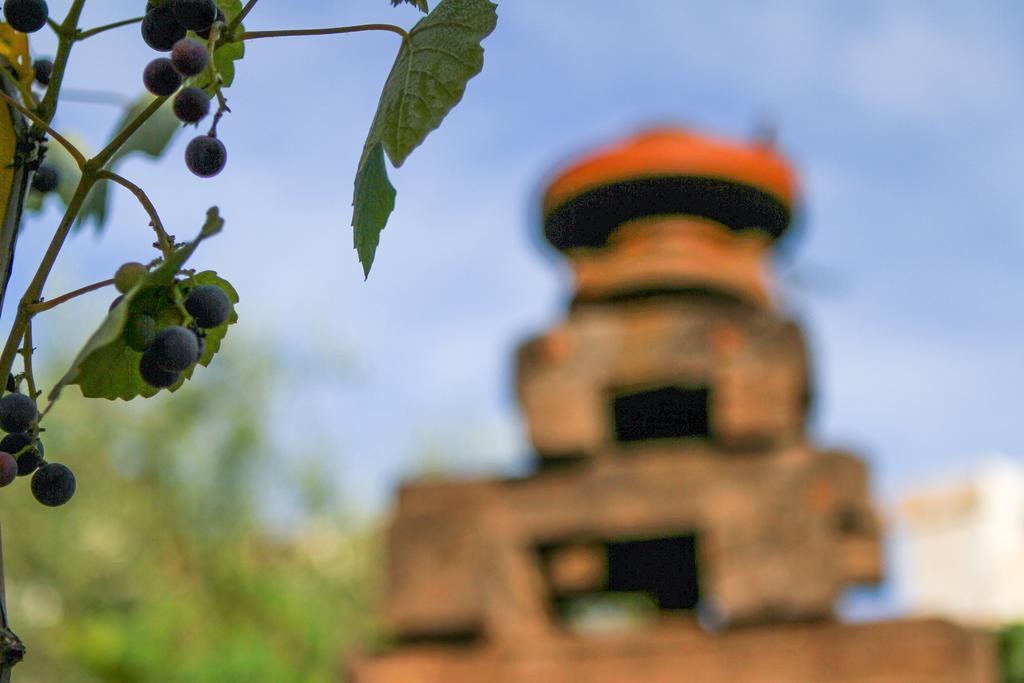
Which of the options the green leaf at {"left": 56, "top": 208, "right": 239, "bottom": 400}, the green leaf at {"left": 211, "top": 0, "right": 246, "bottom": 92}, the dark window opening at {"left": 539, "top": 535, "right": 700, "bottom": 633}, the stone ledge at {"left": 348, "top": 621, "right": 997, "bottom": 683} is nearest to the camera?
the green leaf at {"left": 56, "top": 208, "right": 239, "bottom": 400}

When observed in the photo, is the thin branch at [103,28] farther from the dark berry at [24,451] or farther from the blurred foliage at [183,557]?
the blurred foliage at [183,557]

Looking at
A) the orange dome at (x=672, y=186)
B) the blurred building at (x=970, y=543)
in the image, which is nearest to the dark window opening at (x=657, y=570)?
the orange dome at (x=672, y=186)

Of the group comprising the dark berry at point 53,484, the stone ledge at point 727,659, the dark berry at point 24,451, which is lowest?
the dark berry at point 53,484

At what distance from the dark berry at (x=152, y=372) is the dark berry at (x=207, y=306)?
0.10ft

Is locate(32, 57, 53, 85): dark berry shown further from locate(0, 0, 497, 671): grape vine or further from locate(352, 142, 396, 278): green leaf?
Result: locate(352, 142, 396, 278): green leaf

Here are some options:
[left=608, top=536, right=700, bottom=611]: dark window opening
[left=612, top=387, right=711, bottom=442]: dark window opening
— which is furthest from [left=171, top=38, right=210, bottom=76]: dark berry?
[left=608, top=536, right=700, bottom=611]: dark window opening

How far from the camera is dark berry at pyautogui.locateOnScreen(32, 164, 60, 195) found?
34.8 inches

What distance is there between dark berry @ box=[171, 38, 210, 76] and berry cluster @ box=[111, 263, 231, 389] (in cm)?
12

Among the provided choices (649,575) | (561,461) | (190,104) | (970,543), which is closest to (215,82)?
(190,104)

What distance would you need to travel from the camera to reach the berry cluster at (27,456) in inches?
25.1

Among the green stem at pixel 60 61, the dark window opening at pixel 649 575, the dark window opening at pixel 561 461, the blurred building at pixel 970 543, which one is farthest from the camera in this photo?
the blurred building at pixel 970 543

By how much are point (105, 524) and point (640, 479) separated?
805 centimetres

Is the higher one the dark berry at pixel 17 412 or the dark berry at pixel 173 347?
the dark berry at pixel 173 347

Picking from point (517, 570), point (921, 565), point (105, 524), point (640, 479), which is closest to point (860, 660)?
point (640, 479)
